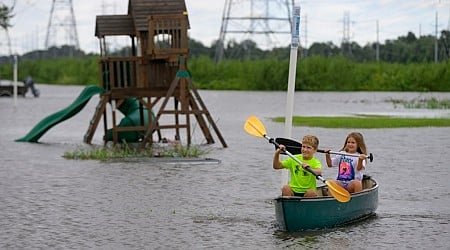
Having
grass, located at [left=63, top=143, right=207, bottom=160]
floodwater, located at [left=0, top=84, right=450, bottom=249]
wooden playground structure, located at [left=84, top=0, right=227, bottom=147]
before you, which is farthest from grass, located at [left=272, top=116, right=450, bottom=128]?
grass, located at [left=63, top=143, right=207, bottom=160]

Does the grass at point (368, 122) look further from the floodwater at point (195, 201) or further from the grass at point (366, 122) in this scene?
the floodwater at point (195, 201)

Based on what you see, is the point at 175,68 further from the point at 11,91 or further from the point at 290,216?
the point at 11,91

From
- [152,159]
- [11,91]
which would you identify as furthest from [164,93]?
[11,91]

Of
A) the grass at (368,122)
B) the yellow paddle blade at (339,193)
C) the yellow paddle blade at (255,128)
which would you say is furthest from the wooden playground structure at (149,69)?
the yellow paddle blade at (339,193)

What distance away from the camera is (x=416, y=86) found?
7806cm

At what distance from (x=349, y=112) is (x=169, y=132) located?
46.1 ft

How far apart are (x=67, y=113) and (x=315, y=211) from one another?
1739 cm

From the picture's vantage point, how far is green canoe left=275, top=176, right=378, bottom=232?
13773 mm

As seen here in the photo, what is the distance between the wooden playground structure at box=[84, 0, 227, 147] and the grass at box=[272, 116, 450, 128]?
8882 mm

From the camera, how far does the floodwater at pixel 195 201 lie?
14.0 metres

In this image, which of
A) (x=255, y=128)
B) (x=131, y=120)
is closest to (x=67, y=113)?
(x=131, y=120)

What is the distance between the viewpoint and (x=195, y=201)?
1778 centimetres

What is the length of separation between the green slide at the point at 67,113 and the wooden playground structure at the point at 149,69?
60cm

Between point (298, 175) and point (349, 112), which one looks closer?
point (298, 175)
